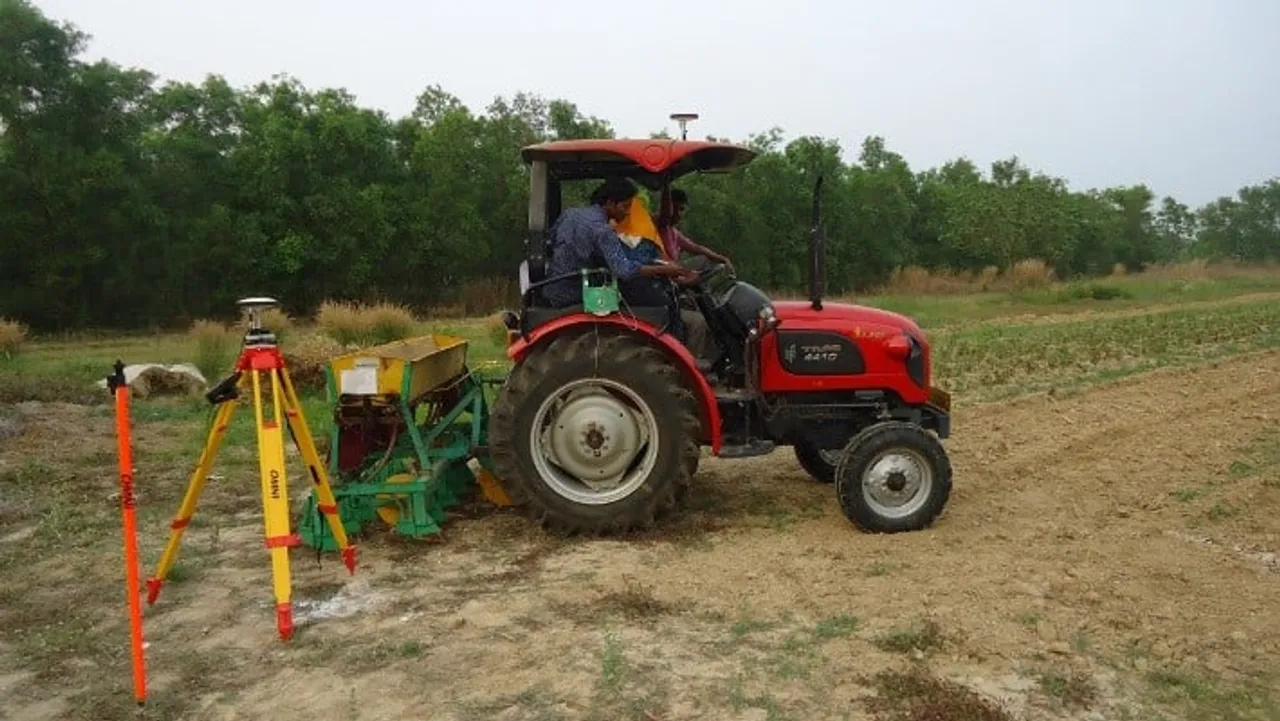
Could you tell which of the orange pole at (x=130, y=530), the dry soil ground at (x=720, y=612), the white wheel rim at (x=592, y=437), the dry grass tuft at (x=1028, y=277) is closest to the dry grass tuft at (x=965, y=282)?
the dry grass tuft at (x=1028, y=277)

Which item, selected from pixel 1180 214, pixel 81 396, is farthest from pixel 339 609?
pixel 1180 214

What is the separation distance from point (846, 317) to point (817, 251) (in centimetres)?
68

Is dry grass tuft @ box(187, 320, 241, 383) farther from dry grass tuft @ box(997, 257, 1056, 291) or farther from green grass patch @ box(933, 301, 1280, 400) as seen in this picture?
dry grass tuft @ box(997, 257, 1056, 291)

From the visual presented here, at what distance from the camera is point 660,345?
5.91 m

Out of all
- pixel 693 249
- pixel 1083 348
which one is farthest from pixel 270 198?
pixel 693 249

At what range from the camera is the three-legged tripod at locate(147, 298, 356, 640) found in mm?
4316

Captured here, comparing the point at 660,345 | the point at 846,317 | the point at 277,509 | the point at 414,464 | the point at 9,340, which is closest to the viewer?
the point at 277,509

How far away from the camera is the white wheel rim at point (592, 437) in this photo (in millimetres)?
5844

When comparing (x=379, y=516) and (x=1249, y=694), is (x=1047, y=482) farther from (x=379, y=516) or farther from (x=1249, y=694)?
(x=379, y=516)

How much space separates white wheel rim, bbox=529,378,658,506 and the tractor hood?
3.70 feet

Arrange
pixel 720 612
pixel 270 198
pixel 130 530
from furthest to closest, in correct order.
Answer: pixel 270 198 → pixel 720 612 → pixel 130 530

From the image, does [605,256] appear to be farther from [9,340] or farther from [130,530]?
[9,340]

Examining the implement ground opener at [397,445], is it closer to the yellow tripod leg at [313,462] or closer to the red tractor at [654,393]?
the yellow tripod leg at [313,462]

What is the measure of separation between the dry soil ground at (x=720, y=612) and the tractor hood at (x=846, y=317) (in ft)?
3.73
